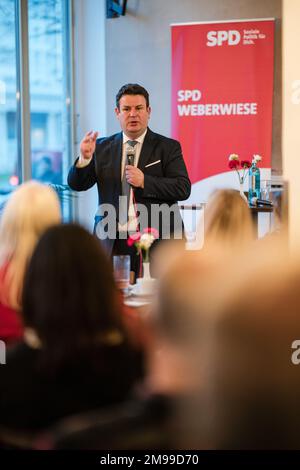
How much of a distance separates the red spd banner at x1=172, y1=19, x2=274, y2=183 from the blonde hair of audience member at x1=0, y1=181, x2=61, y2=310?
4.54 m

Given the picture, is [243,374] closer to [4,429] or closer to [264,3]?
[4,429]

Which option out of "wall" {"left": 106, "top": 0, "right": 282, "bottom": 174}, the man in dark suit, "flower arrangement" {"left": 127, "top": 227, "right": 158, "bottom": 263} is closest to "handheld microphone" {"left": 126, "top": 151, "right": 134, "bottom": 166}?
the man in dark suit

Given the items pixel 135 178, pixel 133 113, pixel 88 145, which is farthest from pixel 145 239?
pixel 133 113

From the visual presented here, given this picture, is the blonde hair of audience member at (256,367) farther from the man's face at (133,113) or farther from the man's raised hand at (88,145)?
the man's face at (133,113)

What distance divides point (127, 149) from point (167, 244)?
575 mm

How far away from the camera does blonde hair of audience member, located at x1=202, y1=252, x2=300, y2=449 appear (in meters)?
1.30

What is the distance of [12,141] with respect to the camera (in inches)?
250

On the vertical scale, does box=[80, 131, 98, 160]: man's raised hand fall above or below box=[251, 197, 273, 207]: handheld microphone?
above

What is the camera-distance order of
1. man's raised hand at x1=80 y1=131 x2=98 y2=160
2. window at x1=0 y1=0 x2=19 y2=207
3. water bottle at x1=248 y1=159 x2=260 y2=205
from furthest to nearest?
window at x1=0 y1=0 x2=19 y2=207 < water bottle at x1=248 y1=159 x2=260 y2=205 < man's raised hand at x1=80 y1=131 x2=98 y2=160

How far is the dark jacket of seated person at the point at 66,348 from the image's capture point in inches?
59.1

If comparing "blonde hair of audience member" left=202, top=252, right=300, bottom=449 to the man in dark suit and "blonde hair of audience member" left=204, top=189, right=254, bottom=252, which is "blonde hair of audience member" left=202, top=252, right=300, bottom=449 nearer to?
"blonde hair of audience member" left=204, top=189, right=254, bottom=252
